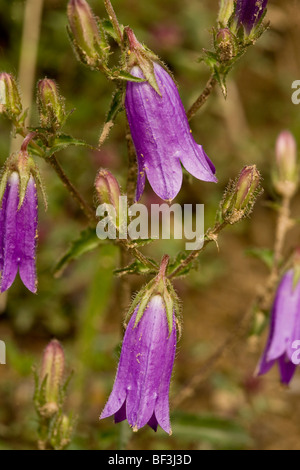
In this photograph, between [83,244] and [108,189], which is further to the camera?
[83,244]

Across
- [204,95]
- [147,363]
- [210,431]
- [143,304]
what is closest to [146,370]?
[147,363]

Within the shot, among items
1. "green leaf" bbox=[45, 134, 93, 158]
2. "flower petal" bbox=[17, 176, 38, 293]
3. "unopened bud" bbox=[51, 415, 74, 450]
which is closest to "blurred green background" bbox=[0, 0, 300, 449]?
"unopened bud" bbox=[51, 415, 74, 450]

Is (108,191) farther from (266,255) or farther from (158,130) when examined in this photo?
(266,255)

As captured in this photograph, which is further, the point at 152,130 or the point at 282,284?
the point at 282,284

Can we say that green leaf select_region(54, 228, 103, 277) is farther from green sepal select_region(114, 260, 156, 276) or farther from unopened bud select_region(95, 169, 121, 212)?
unopened bud select_region(95, 169, 121, 212)

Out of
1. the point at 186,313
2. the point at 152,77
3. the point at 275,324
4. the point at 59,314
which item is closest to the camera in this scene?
the point at 152,77

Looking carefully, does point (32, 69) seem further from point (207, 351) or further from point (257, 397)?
point (257, 397)

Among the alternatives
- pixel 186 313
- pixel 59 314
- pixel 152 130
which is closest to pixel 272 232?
pixel 186 313
